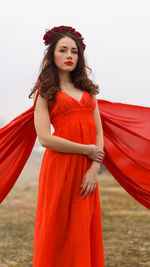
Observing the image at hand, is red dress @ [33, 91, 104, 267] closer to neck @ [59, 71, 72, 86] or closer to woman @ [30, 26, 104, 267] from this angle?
woman @ [30, 26, 104, 267]

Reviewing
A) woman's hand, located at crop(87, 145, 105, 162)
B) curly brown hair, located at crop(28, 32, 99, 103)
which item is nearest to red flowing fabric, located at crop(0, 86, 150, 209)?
curly brown hair, located at crop(28, 32, 99, 103)

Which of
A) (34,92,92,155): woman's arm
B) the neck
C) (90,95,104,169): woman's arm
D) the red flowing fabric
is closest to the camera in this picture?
(34,92,92,155): woman's arm

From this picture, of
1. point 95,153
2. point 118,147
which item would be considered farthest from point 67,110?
point 118,147

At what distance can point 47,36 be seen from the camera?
2.92 metres

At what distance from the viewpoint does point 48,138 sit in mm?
2643

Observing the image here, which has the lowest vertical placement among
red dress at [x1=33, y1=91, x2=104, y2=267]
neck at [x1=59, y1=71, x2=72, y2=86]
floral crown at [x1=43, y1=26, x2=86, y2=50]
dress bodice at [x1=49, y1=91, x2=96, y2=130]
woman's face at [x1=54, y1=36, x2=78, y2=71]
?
red dress at [x1=33, y1=91, x2=104, y2=267]

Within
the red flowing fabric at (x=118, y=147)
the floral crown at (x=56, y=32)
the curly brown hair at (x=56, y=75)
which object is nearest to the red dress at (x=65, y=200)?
the curly brown hair at (x=56, y=75)

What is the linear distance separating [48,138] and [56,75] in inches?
21.6

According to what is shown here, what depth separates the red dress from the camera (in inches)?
105

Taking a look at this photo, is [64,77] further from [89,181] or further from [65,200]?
[65,200]

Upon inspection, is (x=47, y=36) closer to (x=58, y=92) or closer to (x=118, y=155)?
(x=58, y=92)

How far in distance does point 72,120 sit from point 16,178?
104 centimetres

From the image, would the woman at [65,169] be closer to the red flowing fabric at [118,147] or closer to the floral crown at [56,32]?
the floral crown at [56,32]

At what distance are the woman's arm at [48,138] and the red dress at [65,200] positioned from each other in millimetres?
69
